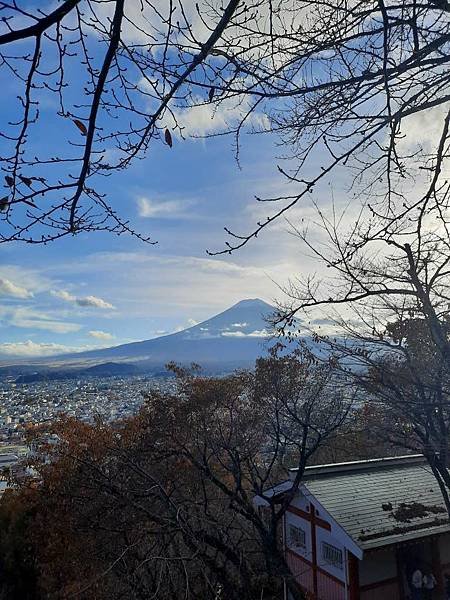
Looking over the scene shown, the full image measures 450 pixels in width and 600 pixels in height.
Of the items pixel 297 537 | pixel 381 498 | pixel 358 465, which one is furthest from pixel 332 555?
pixel 358 465

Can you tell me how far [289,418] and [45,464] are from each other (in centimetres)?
566

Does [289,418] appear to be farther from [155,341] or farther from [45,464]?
[155,341]

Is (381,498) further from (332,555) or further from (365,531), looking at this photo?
(332,555)

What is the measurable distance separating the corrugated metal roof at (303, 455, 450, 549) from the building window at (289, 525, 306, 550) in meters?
1.28

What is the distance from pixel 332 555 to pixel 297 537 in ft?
3.86

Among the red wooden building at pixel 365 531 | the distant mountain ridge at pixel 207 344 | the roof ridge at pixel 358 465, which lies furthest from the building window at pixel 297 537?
the distant mountain ridge at pixel 207 344

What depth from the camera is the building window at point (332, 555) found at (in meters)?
8.10

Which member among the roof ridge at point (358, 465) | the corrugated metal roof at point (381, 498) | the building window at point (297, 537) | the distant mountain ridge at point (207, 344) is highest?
the distant mountain ridge at point (207, 344)

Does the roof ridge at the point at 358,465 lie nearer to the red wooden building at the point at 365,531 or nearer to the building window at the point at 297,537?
the red wooden building at the point at 365,531

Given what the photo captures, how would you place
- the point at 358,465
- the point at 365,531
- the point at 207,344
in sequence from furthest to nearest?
the point at 207,344, the point at 358,465, the point at 365,531

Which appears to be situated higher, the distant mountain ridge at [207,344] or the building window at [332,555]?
the distant mountain ridge at [207,344]

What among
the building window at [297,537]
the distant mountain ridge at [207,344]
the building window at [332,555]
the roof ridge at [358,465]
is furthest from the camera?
the distant mountain ridge at [207,344]

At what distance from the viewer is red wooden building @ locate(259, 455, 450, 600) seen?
7473 mm

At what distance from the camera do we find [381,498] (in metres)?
Result: 8.37
